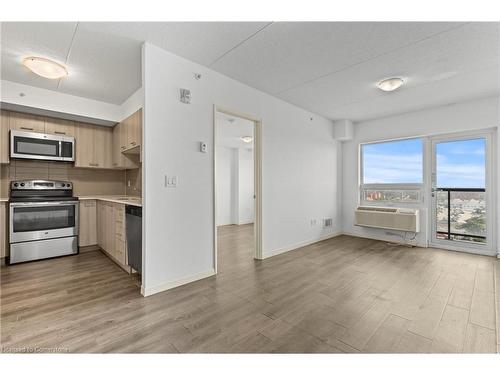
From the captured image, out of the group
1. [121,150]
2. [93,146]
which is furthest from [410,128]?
[93,146]

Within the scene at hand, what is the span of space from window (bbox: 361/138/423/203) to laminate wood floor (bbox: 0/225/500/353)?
1670 mm

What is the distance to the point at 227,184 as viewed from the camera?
7.34m

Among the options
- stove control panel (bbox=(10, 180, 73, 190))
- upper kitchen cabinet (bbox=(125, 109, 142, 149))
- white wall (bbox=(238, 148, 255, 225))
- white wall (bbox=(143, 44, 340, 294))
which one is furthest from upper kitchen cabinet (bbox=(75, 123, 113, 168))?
white wall (bbox=(238, 148, 255, 225))

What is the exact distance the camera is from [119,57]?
2645mm

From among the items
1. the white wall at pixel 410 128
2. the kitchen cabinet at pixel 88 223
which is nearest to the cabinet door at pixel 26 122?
the kitchen cabinet at pixel 88 223

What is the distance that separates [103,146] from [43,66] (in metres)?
1.77

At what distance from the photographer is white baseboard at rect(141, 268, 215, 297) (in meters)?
2.31

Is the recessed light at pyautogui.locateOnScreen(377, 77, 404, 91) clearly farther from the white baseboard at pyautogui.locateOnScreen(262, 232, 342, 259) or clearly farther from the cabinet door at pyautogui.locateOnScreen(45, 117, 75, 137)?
the cabinet door at pyautogui.locateOnScreen(45, 117, 75, 137)

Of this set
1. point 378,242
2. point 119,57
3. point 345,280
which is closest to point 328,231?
point 378,242

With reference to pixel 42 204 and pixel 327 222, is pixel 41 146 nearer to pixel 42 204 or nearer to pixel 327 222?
pixel 42 204

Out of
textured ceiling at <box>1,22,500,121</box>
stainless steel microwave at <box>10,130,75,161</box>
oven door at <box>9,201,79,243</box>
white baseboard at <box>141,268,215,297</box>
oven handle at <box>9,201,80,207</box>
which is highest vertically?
textured ceiling at <box>1,22,500,121</box>

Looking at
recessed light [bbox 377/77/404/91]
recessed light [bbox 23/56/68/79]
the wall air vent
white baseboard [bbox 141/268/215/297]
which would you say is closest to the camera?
white baseboard [bbox 141/268/215/297]

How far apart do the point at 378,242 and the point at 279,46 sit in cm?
409

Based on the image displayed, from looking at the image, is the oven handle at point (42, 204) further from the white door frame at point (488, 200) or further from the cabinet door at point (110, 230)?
the white door frame at point (488, 200)
